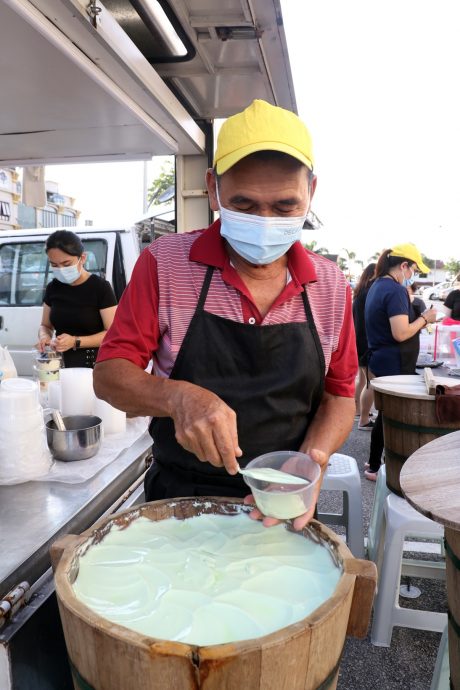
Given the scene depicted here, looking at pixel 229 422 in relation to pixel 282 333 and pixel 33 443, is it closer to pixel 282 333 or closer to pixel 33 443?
pixel 282 333

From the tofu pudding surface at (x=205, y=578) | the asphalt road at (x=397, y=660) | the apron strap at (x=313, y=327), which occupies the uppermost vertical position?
the apron strap at (x=313, y=327)

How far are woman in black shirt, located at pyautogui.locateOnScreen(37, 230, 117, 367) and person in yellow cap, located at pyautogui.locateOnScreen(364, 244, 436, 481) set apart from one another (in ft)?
7.41

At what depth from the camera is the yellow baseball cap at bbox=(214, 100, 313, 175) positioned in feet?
3.99

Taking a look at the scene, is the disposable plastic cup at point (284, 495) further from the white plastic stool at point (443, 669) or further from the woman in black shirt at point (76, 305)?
the woman in black shirt at point (76, 305)

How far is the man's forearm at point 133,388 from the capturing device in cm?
117

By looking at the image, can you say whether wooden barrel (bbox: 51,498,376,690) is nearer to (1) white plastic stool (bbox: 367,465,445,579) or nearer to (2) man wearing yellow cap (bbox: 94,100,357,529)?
(2) man wearing yellow cap (bbox: 94,100,357,529)

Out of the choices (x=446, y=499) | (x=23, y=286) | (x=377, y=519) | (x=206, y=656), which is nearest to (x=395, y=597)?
(x=377, y=519)

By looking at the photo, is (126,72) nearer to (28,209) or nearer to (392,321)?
(392,321)

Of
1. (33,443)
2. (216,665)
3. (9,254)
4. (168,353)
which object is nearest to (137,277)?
(168,353)

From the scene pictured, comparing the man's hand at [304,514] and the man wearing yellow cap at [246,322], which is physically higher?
the man wearing yellow cap at [246,322]

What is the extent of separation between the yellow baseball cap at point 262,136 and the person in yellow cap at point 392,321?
3.16 meters

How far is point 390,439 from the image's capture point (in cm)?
287

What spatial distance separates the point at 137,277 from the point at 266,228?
37cm

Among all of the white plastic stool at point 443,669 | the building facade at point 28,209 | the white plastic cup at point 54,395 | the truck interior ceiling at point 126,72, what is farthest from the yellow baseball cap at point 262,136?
the building facade at point 28,209
